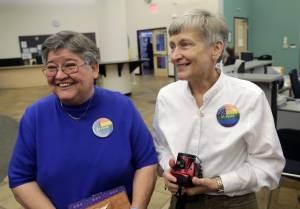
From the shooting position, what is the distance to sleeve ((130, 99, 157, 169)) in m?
1.38

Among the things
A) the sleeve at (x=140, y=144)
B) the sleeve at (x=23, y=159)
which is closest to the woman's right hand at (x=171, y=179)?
the sleeve at (x=140, y=144)

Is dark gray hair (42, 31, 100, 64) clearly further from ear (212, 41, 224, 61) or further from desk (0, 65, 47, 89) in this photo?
desk (0, 65, 47, 89)

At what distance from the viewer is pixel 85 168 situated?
1.29 meters

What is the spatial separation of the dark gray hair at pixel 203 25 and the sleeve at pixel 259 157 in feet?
1.02

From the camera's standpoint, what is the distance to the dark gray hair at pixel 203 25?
46.4 inches

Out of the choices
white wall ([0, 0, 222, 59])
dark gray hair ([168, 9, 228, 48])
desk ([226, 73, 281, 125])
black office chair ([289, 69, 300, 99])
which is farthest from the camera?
white wall ([0, 0, 222, 59])

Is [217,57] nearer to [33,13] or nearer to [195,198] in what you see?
[195,198]

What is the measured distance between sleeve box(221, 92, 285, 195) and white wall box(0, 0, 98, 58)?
41.3 ft

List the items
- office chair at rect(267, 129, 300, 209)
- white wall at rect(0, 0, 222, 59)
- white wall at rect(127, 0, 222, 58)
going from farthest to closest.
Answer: white wall at rect(0, 0, 222, 59) → white wall at rect(127, 0, 222, 58) → office chair at rect(267, 129, 300, 209)

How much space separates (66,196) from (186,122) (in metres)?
0.63

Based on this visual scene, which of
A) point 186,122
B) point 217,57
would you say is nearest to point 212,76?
point 217,57

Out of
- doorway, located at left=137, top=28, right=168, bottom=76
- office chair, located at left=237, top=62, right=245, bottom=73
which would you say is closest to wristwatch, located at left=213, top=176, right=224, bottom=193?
office chair, located at left=237, top=62, right=245, bottom=73

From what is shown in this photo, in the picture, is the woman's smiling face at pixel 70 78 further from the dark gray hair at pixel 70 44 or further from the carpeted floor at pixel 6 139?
the carpeted floor at pixel 6 139

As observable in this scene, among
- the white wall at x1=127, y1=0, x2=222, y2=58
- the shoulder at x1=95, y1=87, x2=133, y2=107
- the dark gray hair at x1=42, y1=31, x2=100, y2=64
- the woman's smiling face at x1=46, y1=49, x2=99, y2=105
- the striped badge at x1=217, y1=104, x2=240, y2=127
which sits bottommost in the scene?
the striped badge at x1=217, y1=104, x2=240, y2=127
